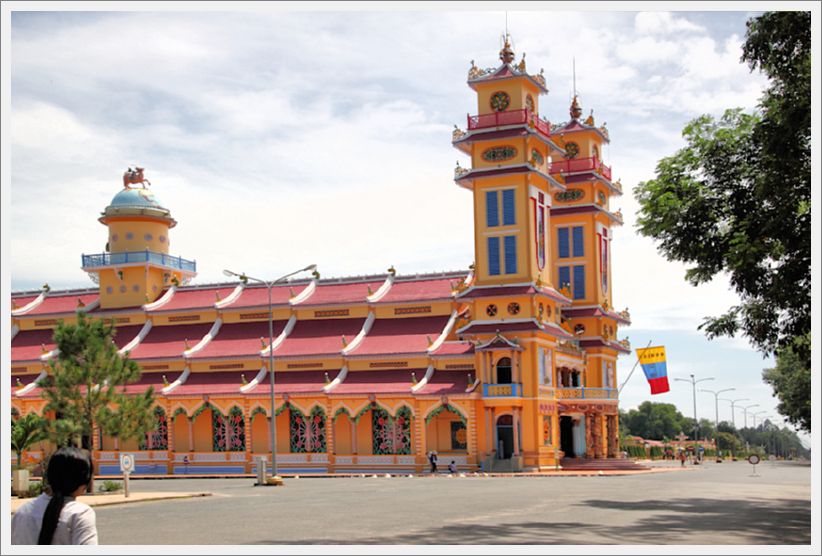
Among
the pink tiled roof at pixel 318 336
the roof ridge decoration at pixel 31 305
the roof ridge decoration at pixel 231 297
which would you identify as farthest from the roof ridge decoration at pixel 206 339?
the roof ridge decoration at pixel 31 305

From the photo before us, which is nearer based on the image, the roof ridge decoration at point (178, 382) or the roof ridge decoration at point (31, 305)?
the roof ridge decoration at point (178, 382)

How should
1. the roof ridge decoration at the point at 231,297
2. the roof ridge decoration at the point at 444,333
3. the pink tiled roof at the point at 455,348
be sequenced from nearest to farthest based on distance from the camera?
the pink tiled roof at the point at 455,348, the roof ridge decoration at the point at 444,333, the roof ridge decoration at the point at 231,297

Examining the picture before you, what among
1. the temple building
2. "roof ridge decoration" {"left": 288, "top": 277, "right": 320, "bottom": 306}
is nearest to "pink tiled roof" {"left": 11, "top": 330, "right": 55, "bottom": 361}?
the temple building

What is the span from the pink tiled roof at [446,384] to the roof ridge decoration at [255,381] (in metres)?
9.71

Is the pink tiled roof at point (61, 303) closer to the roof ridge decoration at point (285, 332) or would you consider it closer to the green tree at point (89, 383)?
the roof ridge decoration at point (285, 332)

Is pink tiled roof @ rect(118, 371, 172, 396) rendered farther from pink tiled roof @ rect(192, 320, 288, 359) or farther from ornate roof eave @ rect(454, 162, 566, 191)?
ornate roof eave @ rect(454, 162, 566, 191)

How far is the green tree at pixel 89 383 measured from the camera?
35.1 m

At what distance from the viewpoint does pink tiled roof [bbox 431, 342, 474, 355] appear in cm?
5622

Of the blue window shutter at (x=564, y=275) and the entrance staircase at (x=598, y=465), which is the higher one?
the blue window shutter at (x=564, y=275)

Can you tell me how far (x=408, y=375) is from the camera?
57031mm

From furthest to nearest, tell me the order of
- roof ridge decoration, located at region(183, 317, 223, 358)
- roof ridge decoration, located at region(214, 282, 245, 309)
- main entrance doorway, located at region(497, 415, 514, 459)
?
roof ridge decoration, located at region(214, 282, 245, 309), roof ridge decoration, located at region(183, 317, 223, 358), main entrance doorway, located at region(497, 415, 514, 459)

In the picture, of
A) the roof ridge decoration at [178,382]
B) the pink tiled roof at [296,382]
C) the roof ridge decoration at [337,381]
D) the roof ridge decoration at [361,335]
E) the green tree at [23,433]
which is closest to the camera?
the green tree at [23,433]

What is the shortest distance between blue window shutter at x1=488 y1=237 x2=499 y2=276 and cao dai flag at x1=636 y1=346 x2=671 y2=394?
1149cm

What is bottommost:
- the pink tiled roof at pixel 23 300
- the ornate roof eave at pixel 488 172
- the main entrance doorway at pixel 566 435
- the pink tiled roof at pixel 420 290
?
the main entrance doorway at pixel 566 435
